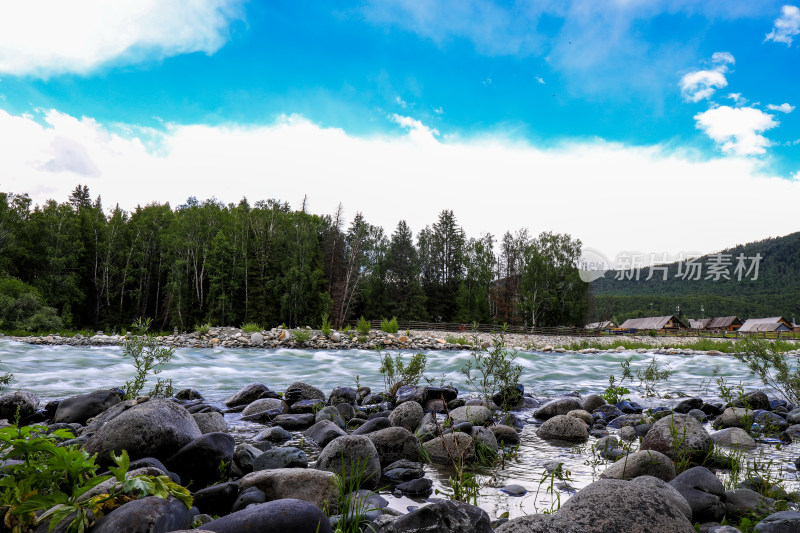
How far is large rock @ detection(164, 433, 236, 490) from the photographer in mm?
3730

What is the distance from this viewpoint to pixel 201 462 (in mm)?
3770

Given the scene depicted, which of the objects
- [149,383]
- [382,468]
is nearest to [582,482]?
[382,468]

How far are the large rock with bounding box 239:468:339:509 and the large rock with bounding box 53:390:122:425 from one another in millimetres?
3972

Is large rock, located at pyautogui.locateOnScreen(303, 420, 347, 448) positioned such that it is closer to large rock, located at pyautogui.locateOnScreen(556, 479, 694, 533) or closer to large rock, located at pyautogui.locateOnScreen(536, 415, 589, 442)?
large rock, located at pyautogui.locateOnScreen(536, 415, 589, 442)

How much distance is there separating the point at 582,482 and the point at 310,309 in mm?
37487

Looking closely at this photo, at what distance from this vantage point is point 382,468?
4484 millimetres

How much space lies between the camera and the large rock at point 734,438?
544cm

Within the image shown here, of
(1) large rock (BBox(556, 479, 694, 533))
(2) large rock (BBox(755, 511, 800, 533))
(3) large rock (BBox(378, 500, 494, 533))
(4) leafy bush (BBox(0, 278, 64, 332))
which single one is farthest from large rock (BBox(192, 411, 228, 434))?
(4) leafy bush (BBox(0, 278, 64, 332))

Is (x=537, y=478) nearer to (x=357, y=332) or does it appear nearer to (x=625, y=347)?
(x=357, y=332)

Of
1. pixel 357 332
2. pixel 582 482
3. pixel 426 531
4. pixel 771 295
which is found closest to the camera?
pixel 426 531

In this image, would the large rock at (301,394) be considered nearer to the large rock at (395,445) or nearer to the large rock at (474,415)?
the large rock at (474,415)

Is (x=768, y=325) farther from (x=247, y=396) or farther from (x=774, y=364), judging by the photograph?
(x=247, y=396)

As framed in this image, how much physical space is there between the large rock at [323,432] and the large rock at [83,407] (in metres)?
2.96

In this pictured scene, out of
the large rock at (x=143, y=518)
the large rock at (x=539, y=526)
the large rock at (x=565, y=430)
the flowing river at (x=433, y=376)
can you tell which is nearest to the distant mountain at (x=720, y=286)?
the flowing river at (x=433, y=376)
